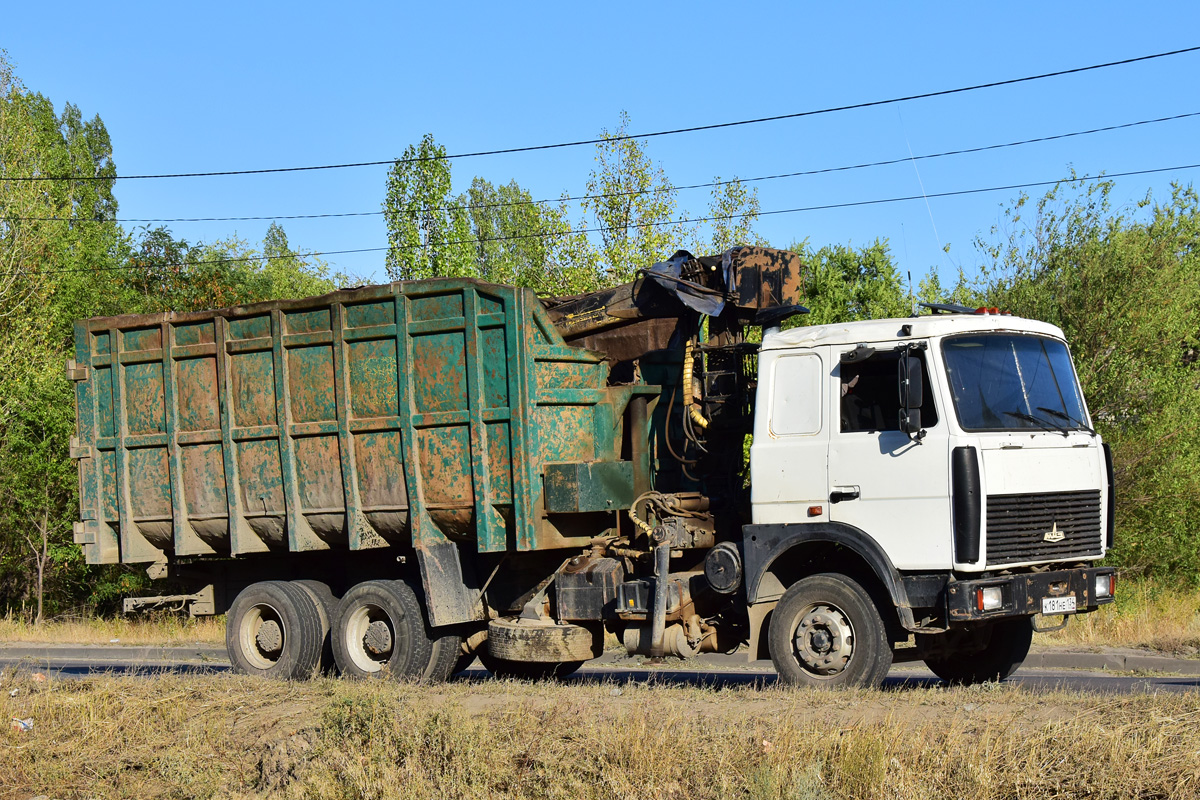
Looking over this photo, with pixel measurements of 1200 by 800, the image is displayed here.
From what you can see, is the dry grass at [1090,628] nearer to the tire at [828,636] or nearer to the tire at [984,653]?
the tire at [984,653]

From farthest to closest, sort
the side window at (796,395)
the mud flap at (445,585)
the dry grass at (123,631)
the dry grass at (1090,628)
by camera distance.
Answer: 1. the dry grass at (123,631)
2. the dry grass at (1090,628)
3. the mud flap at (445,585)
4. the side window at (796,395)

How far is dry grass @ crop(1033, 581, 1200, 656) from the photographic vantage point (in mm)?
13453

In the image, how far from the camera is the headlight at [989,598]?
8258 mm

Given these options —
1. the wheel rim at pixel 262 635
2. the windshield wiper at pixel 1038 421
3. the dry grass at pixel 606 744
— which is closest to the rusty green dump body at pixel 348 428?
the wheel rim at pixel 262 635

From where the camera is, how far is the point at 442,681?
35.0ft

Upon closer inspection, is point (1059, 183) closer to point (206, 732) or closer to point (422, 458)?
point (422, 458)

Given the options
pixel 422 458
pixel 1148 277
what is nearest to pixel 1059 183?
pixel 1148 277

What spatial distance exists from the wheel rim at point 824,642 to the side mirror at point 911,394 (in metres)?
1.43

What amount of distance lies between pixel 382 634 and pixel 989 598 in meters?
5.23

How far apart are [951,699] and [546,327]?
4279 mm

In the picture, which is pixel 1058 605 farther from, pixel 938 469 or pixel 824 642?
pixel 824 642

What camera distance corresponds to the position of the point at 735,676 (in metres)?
11.7

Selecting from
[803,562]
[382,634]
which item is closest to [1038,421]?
[803,562]

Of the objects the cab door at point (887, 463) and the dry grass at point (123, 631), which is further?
the dry grass at point (123, 631)
